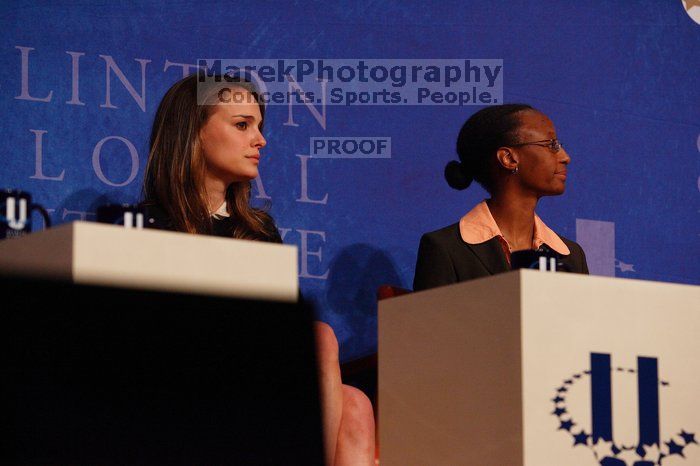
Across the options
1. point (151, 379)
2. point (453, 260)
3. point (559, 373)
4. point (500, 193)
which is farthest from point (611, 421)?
point (500, 193)

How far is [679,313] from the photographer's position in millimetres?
1847

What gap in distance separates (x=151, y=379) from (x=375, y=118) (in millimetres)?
2185

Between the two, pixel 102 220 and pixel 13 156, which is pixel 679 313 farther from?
pixel 13 156

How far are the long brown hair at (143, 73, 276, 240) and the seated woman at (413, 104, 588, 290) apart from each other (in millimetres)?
488

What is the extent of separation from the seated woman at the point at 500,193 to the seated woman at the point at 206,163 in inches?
18.9

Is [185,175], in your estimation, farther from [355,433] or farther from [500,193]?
[500,193]

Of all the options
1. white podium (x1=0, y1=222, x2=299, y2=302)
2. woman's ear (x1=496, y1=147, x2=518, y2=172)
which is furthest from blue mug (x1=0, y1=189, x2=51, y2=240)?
woman's ear (x1=496, y1=147, x2=518, y2=172)

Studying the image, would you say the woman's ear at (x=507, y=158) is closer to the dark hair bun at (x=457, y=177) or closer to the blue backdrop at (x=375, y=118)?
the dark hair bun at (x=457, y=177)

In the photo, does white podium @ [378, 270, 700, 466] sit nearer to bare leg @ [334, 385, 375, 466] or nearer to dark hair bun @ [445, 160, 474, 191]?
bare leg @ [334, 385, 375, 466]

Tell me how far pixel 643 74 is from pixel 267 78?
1.31m

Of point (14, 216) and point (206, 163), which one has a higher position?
point (206, 163)

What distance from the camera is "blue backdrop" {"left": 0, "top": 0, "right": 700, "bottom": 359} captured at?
3.17m

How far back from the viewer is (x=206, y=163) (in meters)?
2.85

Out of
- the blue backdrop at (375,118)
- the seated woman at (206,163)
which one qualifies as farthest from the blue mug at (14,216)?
the blue backdrop at (375,118)
